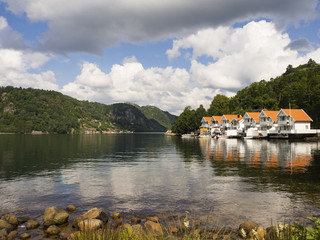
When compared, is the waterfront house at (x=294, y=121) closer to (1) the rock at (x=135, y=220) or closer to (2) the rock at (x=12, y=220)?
(1) the rock at (x=135, y=220)

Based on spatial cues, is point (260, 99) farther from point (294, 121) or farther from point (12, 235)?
point (12, 235)

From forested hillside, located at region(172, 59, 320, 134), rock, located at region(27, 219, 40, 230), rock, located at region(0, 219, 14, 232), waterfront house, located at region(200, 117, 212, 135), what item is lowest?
rock, located at region(27, 219, 40, 230)

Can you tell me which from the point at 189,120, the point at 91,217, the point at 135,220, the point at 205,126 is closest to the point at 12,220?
the point at 91,217

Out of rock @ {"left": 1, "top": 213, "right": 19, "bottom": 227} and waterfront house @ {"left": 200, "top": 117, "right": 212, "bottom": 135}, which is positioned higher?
waterfront house @ {"left": 200, "top": 117, "right": 212, "bottom": 135}

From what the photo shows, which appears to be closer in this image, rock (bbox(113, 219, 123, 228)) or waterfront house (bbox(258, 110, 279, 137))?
rock (bbox(113, 219, 123, 228))

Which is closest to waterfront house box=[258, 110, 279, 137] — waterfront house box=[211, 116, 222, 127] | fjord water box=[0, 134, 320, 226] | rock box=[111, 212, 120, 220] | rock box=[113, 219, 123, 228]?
waterfront house box=[211, 116, 222, 127]

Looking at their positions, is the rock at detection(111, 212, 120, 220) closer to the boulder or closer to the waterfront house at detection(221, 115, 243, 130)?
the boulder

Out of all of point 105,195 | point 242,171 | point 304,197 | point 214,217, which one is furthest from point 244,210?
point 242,171

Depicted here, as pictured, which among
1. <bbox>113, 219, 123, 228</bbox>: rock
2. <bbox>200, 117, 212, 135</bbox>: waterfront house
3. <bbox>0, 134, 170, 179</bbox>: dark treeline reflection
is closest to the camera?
<bbox>113, 219, 123, 228</bbox>: rock

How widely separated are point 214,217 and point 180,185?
29.2 ft

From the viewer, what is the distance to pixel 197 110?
18362cm

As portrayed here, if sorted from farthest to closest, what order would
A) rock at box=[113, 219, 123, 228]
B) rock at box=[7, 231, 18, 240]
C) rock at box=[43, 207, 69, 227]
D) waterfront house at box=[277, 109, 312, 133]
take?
waterfront house at box=[277, 109, 312, 133]
rock at box=[43, 207, 69, 227]
rock at box=[113, 219, 123, 228]
rock at box=[7, 231, 18, 240]

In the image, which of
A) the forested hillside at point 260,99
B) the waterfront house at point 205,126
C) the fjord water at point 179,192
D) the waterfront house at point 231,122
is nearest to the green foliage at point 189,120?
the forested hillside at point 260,99

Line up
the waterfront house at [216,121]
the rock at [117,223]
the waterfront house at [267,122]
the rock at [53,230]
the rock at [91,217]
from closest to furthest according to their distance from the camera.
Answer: the rock at [53,230] < the rock at [117,223] < the rock at [91,217] < the waterfront house at [267,122] < the waterfront house at [216,121]
